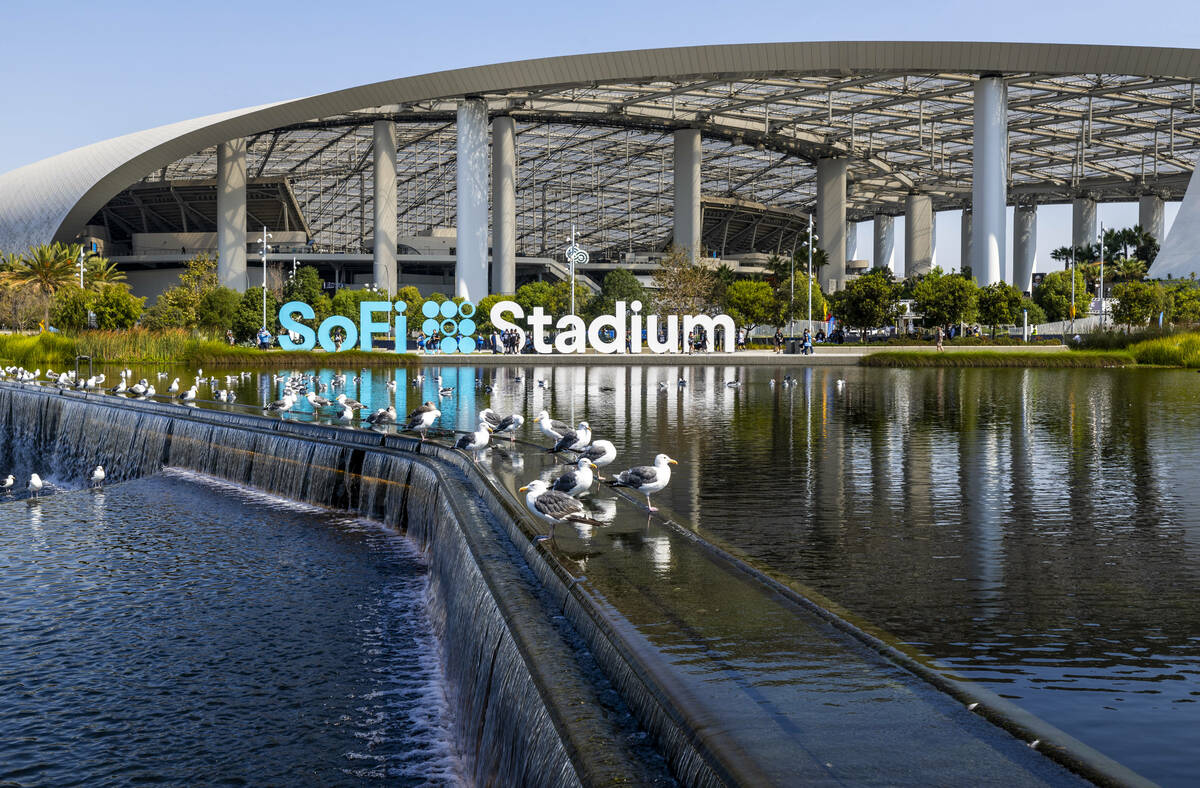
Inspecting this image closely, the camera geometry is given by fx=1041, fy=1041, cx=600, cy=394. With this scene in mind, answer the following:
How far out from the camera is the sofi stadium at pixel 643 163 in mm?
66312

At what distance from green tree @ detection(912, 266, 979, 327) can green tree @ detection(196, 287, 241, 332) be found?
140 ft

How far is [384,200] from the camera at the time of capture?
264ft

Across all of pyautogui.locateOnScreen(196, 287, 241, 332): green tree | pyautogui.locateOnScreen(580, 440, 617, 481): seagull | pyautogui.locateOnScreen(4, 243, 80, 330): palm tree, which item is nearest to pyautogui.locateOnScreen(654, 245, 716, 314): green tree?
pyautogui.locateOnScreen(196, 287, 241, 332): green tree

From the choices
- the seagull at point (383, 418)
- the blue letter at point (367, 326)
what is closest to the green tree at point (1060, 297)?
the blue letter at point (367, 326)

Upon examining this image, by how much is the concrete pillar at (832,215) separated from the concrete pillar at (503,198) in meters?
28.6

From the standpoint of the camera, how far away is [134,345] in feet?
155

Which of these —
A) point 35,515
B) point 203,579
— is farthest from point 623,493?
point 35,515

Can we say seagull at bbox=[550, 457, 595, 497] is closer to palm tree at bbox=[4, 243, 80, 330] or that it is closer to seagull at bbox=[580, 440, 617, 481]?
seagull at bbox=[580, 440, 617, 481]

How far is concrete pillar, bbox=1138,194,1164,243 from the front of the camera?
344ft

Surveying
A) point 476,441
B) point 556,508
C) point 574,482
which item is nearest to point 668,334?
point 476,441

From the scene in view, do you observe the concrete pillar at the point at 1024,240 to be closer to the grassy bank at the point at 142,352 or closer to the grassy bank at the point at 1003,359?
the grassy bank at the point at 1003,359

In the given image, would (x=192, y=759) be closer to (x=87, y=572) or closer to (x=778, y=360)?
(x=87, y=572)

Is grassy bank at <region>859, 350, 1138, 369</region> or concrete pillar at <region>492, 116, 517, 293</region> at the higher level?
concrete pillar at <region>492, 116, 517, 293</region>

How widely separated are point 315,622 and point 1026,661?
21.1 ft
